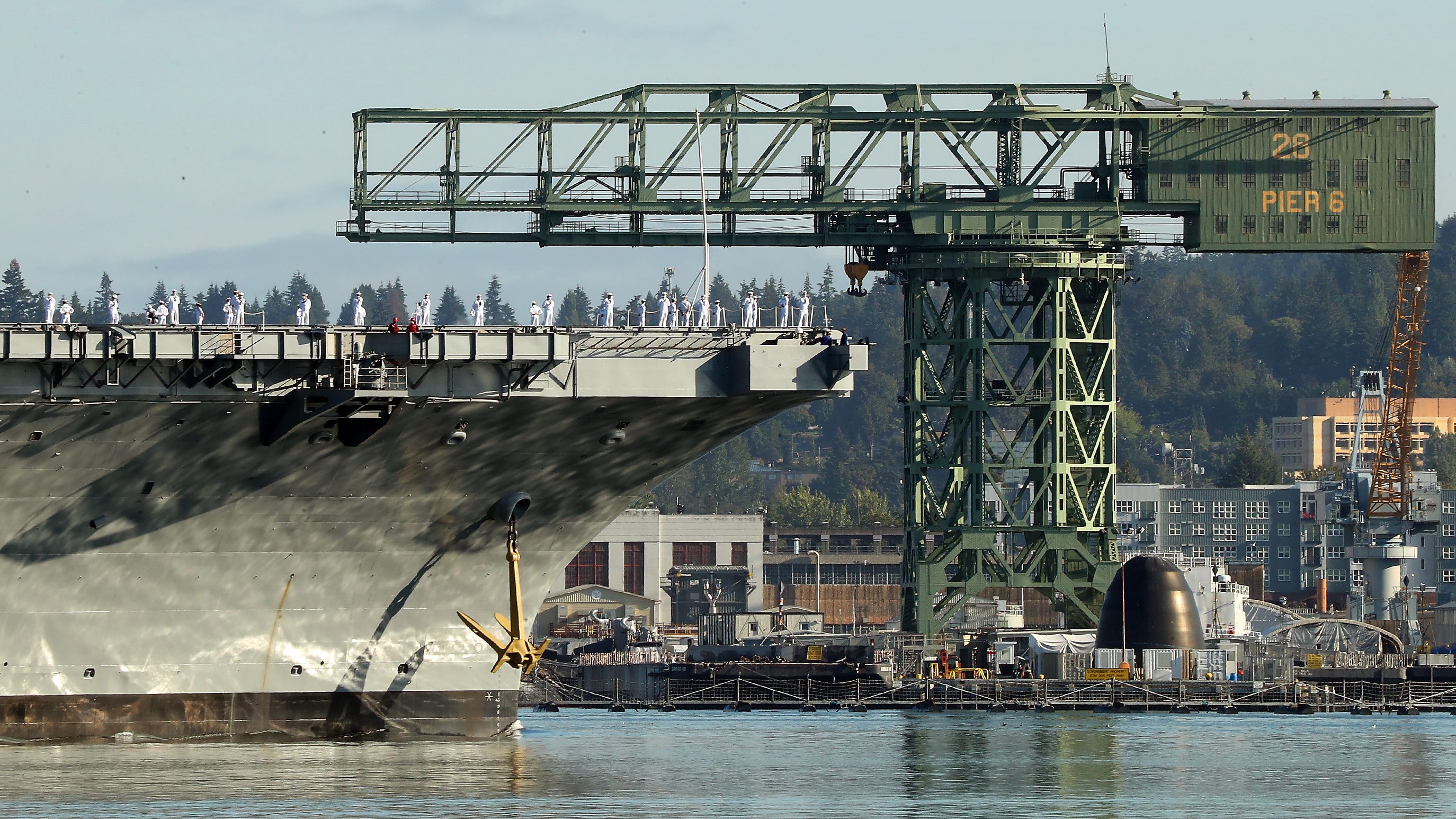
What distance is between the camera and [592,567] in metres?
165

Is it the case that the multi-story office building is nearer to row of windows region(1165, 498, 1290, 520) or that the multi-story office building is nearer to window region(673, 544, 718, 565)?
row of windows region(1165, 498, 1290, 520)

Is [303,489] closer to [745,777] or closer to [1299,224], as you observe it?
[745,777]

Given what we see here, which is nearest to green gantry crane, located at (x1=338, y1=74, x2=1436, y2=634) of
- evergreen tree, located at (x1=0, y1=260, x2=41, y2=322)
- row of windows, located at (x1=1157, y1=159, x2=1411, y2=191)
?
row of windows, located at (x1=1157, y1=159, x2=1411, y2=191)

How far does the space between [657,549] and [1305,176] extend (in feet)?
274

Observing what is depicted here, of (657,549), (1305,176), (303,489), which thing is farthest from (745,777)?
(657,549)

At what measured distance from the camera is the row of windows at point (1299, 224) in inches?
3455

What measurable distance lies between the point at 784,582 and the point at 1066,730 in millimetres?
117321

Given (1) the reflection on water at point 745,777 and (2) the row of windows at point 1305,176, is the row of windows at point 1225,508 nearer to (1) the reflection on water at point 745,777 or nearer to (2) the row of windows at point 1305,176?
(2) the row of windows at point 1305,176

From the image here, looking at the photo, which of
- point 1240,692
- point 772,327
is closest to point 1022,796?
point 772,327

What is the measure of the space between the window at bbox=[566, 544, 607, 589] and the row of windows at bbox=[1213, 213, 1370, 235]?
82888mm

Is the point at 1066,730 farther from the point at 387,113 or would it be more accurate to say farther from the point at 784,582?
the point at 784,582

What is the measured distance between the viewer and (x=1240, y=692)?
3105 inches

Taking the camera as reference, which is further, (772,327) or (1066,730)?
(1066,730)

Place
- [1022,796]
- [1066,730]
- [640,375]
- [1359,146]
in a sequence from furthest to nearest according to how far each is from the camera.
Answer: [1359,146]
[1066,730]
[640,375]
[1022,796]
